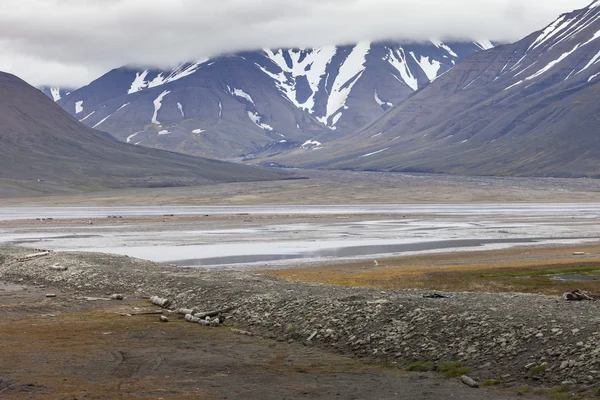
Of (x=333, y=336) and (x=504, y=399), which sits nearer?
(x=504, y=399)

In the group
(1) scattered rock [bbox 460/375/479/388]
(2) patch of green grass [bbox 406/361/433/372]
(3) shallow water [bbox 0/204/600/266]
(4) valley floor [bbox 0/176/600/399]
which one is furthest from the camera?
(3) shallow water [bbox 0/204/600/266]

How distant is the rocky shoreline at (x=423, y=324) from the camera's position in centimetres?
2258

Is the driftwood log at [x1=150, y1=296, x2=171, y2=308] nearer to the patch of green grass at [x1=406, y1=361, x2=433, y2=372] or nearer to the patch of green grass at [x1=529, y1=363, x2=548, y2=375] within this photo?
the patch of green grass at [x1=406, y1=361, x2=433, y2=372]

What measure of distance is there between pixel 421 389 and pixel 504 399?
7.46 feet

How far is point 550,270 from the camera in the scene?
51.4 m

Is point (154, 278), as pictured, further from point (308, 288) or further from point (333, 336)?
point (333, 336)

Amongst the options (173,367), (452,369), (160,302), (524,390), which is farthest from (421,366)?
(160,302)

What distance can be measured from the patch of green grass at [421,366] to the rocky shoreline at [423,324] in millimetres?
65

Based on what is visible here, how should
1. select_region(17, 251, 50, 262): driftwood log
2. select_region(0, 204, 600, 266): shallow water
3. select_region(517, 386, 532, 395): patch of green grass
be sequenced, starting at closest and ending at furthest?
select_region(517, 386, 532, 395): patch of green grass
select_region(17, 251, 50, 262): driftwood log
select_region(0, 204, 600, 266): shallow water

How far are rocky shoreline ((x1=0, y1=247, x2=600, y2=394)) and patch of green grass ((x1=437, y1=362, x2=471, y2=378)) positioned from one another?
267 mm

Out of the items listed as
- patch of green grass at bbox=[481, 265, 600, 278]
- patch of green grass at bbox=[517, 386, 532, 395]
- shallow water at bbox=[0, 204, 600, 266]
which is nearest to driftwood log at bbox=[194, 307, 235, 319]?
patch of green grass at bbox=[517, 386, 532, 395]

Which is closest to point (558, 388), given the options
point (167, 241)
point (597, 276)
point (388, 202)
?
point (597, 276)

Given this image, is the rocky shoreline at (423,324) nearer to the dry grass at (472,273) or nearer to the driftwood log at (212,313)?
the driftwood log at (212,313)

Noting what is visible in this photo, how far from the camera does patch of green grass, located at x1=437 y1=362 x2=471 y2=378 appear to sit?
2323 cm
